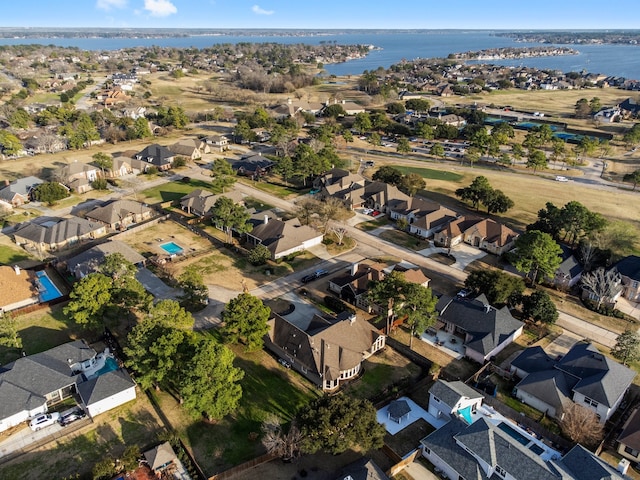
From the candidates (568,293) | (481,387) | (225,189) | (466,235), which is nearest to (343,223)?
(466,235)

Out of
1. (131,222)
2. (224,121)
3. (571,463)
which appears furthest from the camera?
(224,121)

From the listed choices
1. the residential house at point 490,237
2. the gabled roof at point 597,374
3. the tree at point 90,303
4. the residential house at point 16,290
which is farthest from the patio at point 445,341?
the residential house at point 16,290

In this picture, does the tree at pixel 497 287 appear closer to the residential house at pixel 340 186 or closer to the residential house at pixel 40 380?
the residential house at pixel 340 186

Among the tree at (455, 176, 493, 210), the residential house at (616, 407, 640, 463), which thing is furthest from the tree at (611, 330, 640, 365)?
the tree at (455, 176, 493, 210)

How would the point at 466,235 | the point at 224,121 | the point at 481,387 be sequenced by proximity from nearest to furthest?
the point at 481,387 → the point at 466,235 → the point at 224,121

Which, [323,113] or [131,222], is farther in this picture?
[323,113]

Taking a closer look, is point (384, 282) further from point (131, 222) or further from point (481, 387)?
point (131, 222)

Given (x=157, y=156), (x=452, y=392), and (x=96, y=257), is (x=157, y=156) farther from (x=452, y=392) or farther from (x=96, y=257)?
(x=452, y=392)

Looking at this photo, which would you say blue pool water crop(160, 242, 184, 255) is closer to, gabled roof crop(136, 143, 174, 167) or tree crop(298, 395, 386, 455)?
tree crop(298, 395, 386, 455)
